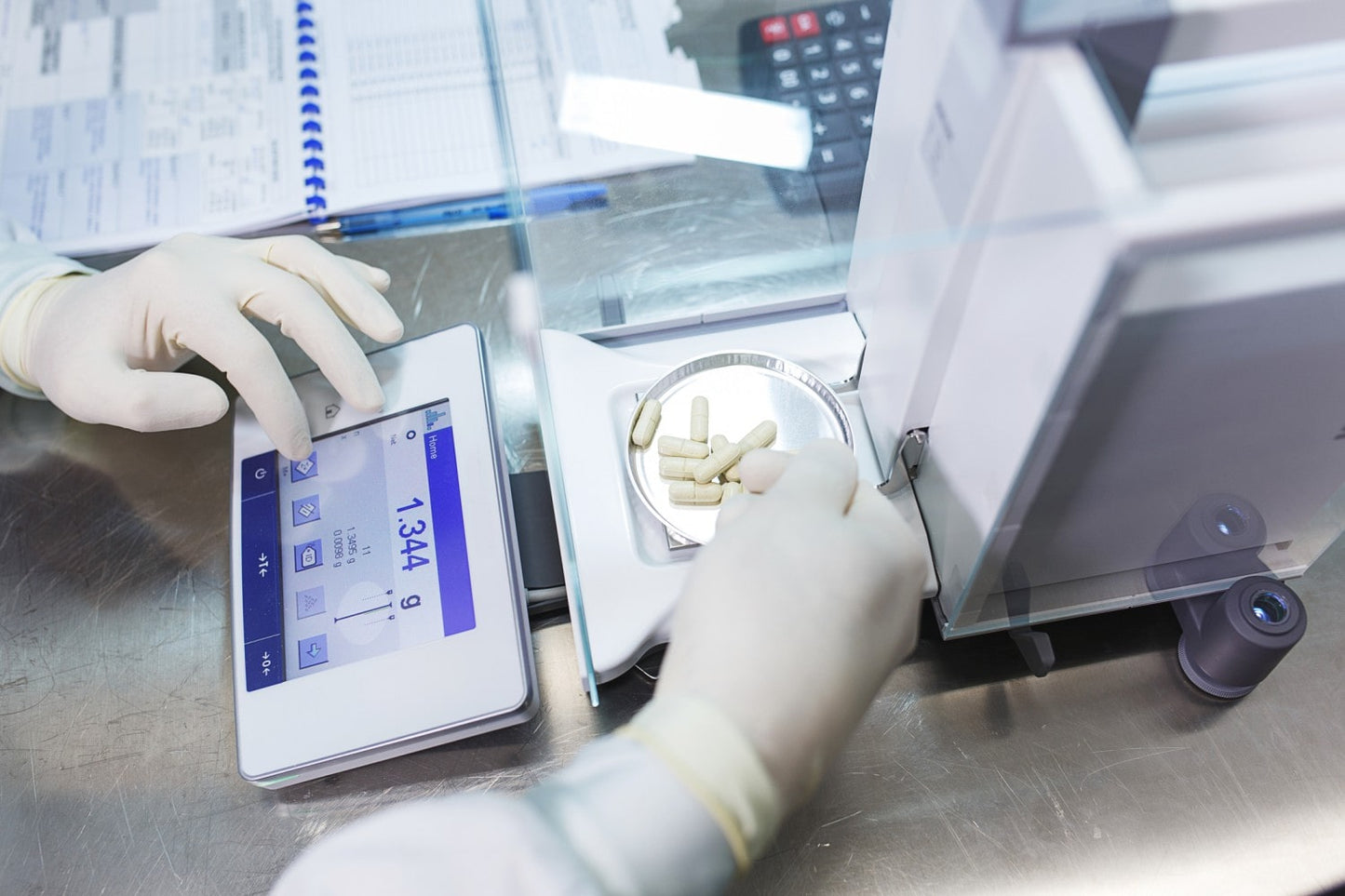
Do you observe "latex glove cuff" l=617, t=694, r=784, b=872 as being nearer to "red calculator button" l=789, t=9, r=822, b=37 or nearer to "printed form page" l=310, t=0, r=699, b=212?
"printed form page" l=310, t=0, r=699, b=212

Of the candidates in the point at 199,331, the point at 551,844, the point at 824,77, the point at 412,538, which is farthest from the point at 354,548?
the point at 824,77

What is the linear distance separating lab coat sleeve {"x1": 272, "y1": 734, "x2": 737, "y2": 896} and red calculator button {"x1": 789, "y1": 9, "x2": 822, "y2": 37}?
0.57 m

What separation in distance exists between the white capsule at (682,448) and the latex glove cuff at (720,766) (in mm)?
186

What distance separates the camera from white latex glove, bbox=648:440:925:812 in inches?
17.0

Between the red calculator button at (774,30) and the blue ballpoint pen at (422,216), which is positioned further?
the blue ballpoint pen at (422,216)

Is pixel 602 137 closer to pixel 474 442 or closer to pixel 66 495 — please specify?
pixel 474 442

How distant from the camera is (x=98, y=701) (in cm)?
66

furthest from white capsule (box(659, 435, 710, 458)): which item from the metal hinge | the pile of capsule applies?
the metal hinge

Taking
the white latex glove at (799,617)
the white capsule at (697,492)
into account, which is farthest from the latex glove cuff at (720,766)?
the white capsule at (697,492)

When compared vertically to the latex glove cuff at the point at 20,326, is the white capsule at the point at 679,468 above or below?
above

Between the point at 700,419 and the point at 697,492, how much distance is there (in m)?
0.05

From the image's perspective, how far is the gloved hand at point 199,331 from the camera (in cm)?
67

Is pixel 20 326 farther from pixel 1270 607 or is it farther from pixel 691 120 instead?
pixel 1270 607

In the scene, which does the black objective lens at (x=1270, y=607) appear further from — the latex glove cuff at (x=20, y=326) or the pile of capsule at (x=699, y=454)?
the latex glove cuff at (x=20, y=326)
